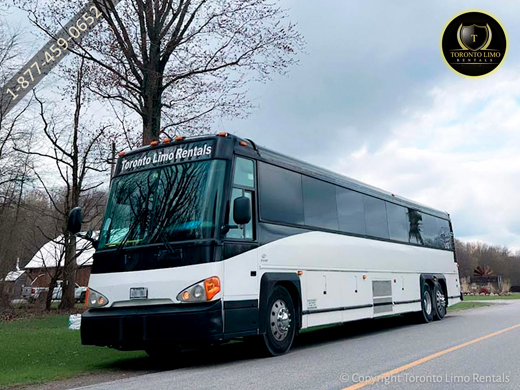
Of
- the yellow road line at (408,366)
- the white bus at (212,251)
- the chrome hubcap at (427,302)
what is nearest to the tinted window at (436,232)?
the chrome hubcap at (427,302)

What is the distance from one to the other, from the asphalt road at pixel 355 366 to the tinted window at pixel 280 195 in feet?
8.02

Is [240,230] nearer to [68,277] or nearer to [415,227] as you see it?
[415,227]

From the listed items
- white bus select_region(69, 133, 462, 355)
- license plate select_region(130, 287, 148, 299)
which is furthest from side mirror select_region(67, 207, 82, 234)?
license plate select_region(130, 287, 148, 299)

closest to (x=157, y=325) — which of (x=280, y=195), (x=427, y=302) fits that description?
(x=280, y=195)

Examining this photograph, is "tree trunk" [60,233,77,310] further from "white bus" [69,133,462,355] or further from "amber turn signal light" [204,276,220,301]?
"amber turn signal light" [204,276,220,301]

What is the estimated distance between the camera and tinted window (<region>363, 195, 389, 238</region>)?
13.8m

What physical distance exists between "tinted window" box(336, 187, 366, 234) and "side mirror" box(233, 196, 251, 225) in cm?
458

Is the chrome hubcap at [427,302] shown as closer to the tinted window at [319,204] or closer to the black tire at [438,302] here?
the black tire at [438,302]

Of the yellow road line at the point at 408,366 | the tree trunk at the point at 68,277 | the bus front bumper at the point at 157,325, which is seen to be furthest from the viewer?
the tree trunk at the point at 68,277

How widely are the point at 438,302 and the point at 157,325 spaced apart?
12.1 metres

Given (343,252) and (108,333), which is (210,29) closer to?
(343,252)

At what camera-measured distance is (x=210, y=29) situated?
17938mm

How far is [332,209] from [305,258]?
202 cm

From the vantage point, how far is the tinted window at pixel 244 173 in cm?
871
